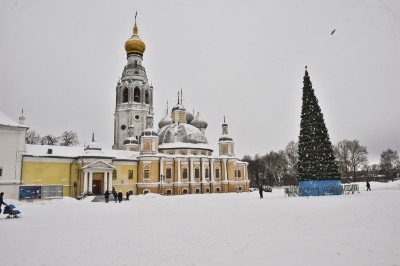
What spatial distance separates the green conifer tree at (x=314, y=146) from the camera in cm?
2823

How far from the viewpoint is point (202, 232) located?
444 inches

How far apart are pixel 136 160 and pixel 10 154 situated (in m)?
15.9

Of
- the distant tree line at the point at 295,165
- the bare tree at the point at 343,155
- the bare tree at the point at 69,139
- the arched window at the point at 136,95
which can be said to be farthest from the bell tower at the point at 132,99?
the bare tree at the point at 343,155

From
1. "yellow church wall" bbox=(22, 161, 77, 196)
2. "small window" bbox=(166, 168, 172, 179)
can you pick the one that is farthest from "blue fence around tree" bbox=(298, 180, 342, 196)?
"yellow church wall" bbox=(22, 161, 77, 196)

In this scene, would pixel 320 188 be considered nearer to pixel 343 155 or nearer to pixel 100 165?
pixel 100 165

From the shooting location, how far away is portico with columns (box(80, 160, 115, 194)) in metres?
36.4

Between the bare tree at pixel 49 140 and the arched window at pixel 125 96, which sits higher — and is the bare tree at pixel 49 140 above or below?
below

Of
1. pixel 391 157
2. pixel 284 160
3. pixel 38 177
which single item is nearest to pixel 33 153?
pixel 38 177

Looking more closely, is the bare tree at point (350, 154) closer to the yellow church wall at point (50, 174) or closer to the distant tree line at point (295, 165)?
the distant tree line at point (295, 165)

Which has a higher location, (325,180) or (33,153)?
(33,153)

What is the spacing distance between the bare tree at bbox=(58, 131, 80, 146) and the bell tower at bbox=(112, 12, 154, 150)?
317 inches

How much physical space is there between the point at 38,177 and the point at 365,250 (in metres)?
35.6

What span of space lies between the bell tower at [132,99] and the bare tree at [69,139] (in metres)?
8.06

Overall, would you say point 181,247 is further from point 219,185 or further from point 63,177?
point 219,185
